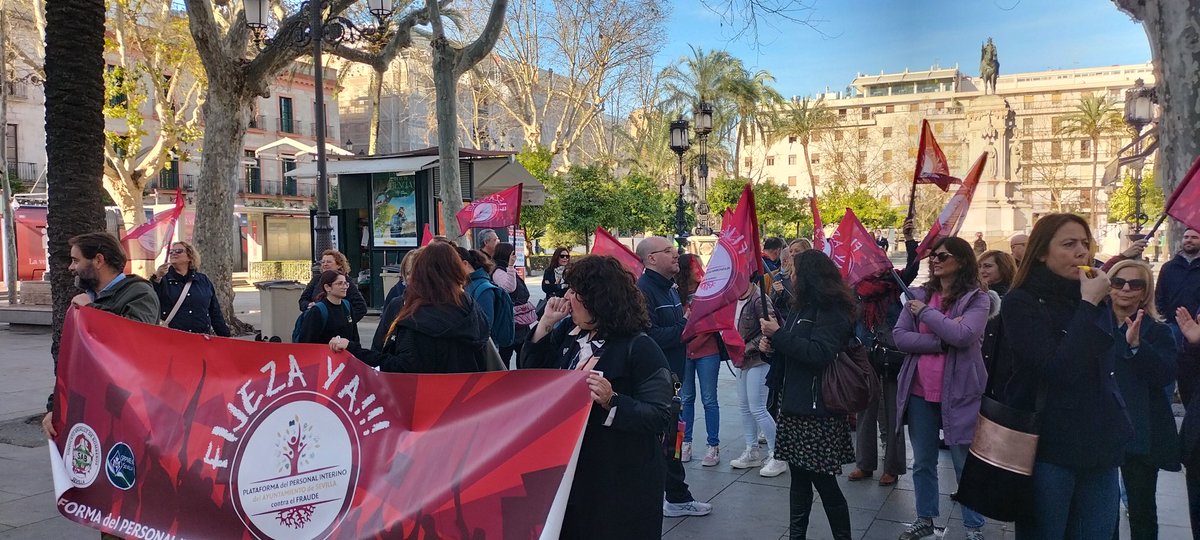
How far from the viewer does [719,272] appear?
4.98 metres

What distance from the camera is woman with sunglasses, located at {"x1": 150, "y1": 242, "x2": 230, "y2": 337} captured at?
7.25 m

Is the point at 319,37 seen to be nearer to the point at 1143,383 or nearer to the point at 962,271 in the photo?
the point at 962,271

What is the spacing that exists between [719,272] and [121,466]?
10.7 feet

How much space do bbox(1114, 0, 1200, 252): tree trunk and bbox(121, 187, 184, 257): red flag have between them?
382 inches

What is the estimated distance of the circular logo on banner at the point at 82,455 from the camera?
3918 millimetres

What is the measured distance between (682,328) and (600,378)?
8.39 feet

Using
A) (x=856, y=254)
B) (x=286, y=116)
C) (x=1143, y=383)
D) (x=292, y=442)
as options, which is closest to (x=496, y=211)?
(x=856, y=254)

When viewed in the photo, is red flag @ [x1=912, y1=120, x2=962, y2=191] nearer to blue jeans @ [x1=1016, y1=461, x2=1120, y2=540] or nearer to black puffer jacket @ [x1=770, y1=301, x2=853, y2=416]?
black puffer jacket @ [x1=770, y1=301, x2=853, y2=416]

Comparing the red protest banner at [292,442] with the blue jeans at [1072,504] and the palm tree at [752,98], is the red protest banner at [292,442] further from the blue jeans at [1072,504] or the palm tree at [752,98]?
the palm tree at [752,98]

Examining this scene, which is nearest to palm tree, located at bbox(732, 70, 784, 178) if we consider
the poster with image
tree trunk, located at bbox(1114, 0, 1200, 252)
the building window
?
the building window

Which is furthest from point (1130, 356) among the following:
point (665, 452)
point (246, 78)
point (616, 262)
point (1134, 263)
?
point (246, 78)

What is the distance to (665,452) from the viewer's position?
12.4 feet

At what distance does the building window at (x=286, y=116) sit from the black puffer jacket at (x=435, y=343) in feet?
153

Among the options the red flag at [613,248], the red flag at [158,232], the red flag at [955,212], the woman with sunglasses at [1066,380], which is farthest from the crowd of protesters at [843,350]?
the red flag at [158,232]
